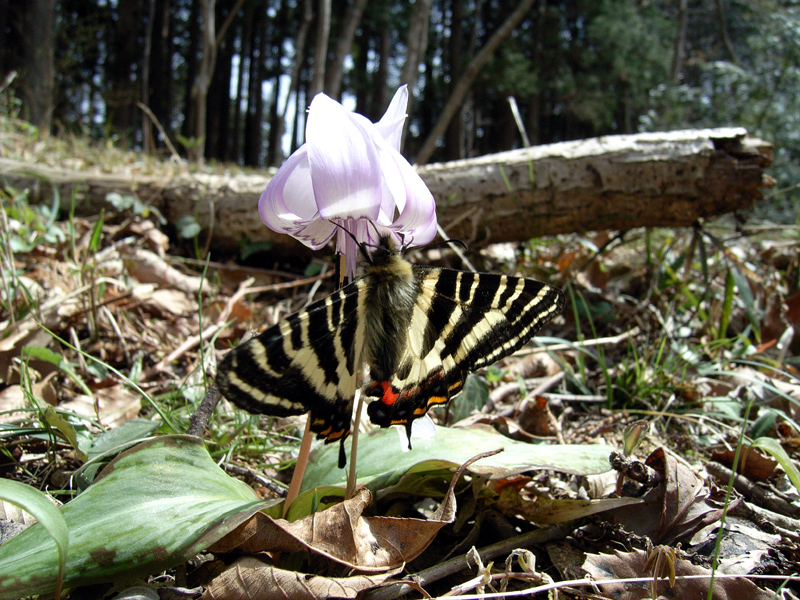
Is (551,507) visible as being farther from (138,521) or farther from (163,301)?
(163,301)

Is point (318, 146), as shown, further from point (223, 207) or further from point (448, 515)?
point (223, 207)

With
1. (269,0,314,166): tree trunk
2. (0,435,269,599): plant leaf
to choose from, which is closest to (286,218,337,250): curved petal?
(0,435,269,599): plant leaf

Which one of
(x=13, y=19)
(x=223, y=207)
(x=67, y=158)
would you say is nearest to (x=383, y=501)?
(x=223, y=207)

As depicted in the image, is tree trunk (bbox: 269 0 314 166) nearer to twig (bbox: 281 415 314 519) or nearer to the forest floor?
the forest floor

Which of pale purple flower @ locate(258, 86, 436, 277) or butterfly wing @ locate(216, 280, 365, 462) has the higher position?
pale purple flower @ locate(258, 86, 436, 277)

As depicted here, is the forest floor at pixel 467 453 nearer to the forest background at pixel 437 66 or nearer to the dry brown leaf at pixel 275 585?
the dry brown leaf at pixel 275 585

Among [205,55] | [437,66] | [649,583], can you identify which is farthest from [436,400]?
[437,66]
